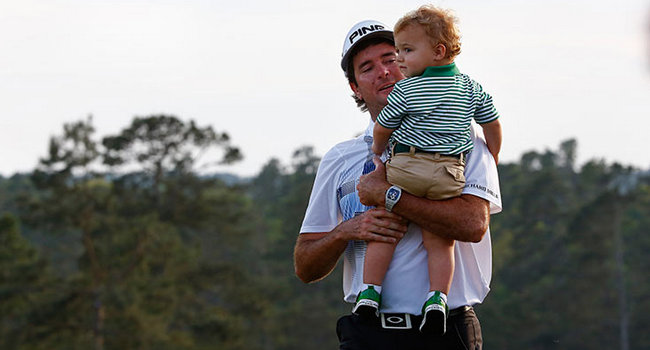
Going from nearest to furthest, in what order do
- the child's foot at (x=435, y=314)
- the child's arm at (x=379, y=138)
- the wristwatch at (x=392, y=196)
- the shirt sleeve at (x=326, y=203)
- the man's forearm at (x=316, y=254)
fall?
the child's foot at (x=435, y=314) < the wristwatch at (x=392, y=196) < the child's arm at (x=379, y=138) < the man's forearm at (x=316, y=254) < the shirt sleeve at (x=326, y=203)

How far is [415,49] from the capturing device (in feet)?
12.1

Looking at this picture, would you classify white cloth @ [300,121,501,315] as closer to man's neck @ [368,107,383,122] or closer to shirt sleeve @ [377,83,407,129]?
man's neck @ [368,107,383,122]

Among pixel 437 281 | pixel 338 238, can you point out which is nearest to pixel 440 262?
pixel 437 281

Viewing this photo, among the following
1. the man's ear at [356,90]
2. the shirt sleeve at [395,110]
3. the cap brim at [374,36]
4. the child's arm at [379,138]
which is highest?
the cap brim at [374,36]

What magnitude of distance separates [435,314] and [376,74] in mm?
1152

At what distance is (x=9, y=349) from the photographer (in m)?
27.2

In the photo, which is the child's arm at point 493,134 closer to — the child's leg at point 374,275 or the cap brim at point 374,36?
the child's leg at point 374,275

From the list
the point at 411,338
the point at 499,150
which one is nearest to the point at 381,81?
the point at 499,150

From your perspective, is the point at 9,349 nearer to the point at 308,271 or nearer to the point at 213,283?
the point at 213,283

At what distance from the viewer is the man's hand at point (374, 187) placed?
3.68 m

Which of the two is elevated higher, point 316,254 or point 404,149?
point 404,149

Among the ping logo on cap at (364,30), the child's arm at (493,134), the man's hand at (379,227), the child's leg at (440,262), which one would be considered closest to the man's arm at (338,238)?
the man's hand at (379,227)

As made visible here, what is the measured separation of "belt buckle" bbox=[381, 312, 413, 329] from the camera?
12.0ft

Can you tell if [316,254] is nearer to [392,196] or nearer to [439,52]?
[392,196]
